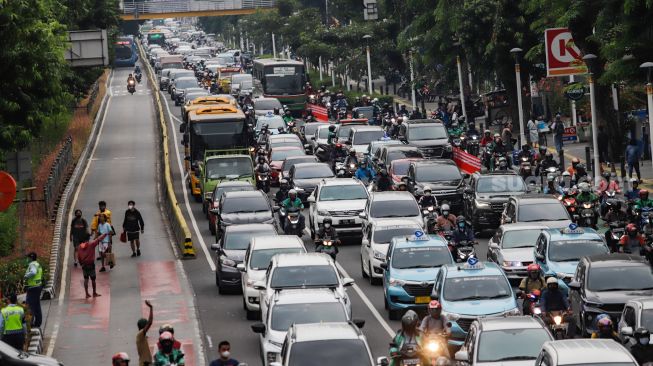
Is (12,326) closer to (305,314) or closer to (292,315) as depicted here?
(292,315)

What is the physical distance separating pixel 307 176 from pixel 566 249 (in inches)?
758

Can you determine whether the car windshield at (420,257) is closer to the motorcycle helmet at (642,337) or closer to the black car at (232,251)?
the black car at (232,251)

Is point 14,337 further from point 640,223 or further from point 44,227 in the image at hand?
point 44,227

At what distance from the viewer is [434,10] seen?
70.8 metres

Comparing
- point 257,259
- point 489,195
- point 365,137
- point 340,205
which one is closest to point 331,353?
point 257,259

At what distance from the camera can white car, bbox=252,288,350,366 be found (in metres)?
24.3

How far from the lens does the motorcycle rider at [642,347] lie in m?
20.8

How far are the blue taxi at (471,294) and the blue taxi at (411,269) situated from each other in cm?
226

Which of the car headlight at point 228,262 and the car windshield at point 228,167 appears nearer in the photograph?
the car headlight at point 228,262

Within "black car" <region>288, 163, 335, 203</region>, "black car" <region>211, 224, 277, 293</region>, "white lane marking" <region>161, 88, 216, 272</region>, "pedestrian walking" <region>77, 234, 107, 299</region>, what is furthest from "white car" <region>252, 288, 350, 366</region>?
"black car" <region>288, 163, 335, 203</region>

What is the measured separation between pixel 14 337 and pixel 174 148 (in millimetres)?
45199

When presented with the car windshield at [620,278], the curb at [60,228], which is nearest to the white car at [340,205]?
the curb at [60,228]

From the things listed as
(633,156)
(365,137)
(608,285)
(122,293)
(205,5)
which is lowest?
(122,293)

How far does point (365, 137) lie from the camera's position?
57969 millimetres
